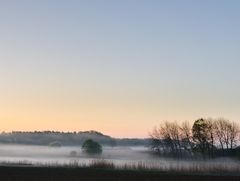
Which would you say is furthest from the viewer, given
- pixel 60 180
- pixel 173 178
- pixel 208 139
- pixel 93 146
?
pixel 93 146

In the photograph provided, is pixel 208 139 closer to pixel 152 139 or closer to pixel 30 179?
pixel 152 139

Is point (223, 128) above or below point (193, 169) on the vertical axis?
above

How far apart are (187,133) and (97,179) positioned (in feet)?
330

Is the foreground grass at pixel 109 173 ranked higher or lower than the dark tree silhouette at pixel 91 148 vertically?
lower

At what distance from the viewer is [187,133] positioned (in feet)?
495

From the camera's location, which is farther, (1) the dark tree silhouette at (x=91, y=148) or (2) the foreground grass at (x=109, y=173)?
(1) the dark tree silhouette at (x=91, y=148)

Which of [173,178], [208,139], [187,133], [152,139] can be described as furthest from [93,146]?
[173,178]

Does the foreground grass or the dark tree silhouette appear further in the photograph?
the dark tree silhouette

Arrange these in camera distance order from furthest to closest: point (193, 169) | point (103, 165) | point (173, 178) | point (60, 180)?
point (103, 165) → point (193, 169) → point (173, 178) → point (60, 180)

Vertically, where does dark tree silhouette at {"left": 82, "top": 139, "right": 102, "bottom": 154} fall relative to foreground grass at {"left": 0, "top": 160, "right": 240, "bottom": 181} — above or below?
above

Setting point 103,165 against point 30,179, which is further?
point 103,165

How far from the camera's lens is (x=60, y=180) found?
1973 inches

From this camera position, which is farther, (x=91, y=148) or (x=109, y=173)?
(x=91, y=148)

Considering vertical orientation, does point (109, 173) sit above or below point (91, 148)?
below
